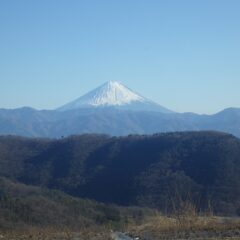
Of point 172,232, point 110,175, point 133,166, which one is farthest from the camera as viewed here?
point 133,166

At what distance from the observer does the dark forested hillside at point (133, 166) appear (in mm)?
70188

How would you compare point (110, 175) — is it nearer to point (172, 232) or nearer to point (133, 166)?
point (133, 166)

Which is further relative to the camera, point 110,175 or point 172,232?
point 110,175

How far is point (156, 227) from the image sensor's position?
861cm

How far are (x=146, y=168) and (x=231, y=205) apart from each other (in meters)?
28.3

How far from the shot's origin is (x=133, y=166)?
289 ft

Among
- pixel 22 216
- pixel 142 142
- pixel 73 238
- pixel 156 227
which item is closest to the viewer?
pixel 73 238

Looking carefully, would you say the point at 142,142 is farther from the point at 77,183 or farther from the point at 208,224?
the point at 208,224

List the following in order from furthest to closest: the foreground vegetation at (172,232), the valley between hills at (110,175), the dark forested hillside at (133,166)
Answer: the dark forested hillside at (133,166) < the valley between hills at (110,175) < the foreground vegetation at (172,232)

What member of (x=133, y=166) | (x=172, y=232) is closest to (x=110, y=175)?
(x=133, y=166)

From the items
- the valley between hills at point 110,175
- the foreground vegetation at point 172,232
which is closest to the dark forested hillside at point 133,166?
the valley between hills at point 110,175

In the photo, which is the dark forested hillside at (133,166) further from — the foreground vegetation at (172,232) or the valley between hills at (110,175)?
the foreground vegetation at (172,232)

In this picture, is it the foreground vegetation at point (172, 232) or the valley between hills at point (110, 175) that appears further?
the valley between hills at point (110, 175)

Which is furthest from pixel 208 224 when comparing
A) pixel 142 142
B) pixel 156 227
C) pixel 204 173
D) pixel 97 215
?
pixel 142 142
